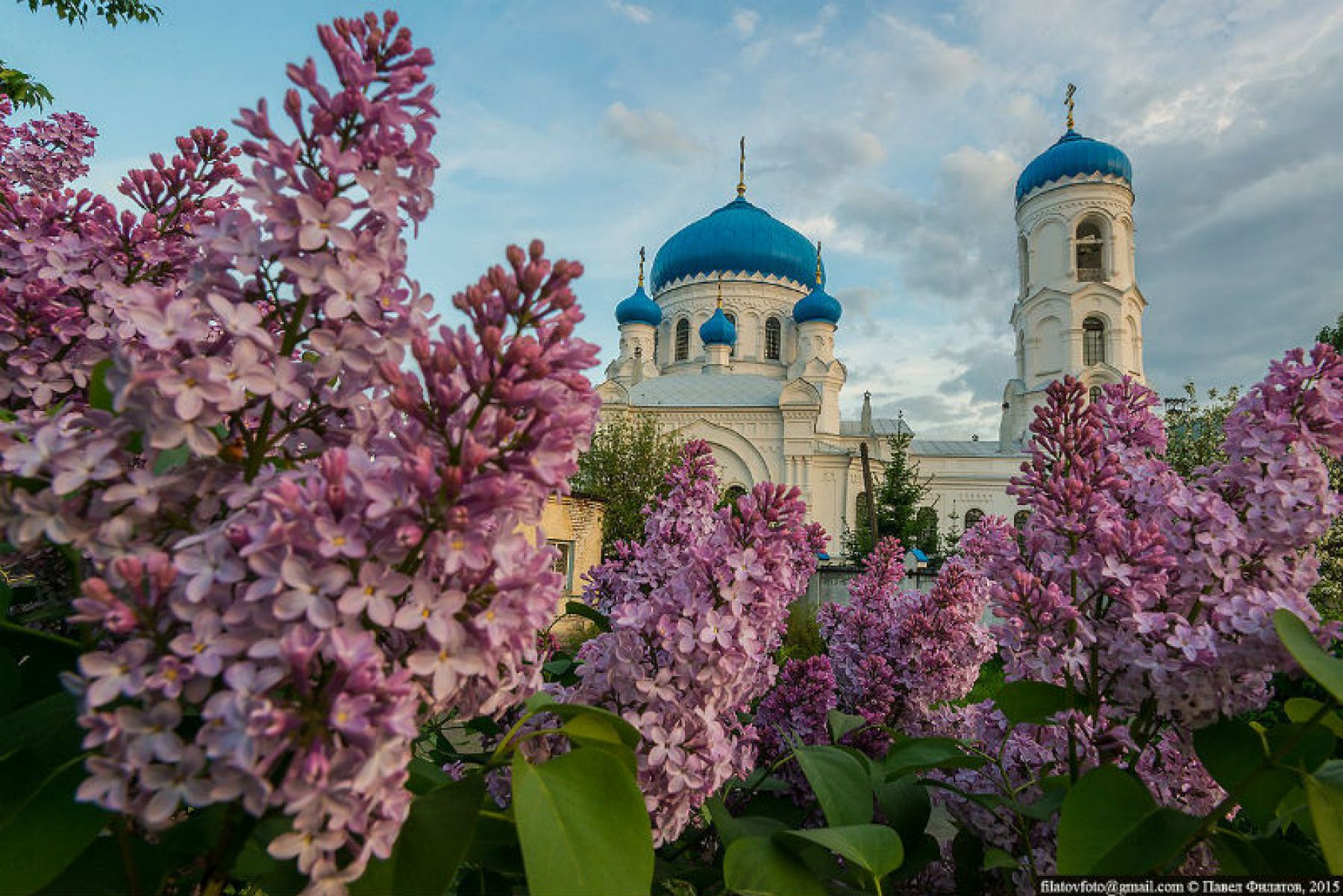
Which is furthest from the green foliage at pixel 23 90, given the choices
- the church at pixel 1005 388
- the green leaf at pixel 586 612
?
the church at pixel 1005 388

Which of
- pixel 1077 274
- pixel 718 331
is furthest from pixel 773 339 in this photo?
pixel 1077 274

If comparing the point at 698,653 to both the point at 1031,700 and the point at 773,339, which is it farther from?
the point at 773,339

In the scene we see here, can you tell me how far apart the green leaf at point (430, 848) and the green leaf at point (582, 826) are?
0.09 metres

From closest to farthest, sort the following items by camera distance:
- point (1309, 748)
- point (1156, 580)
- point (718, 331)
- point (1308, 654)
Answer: point (1308, 654)
point (1309, 748)
point (1156, 580)
point (718, 331)

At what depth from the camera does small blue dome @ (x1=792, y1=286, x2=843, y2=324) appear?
35156mm

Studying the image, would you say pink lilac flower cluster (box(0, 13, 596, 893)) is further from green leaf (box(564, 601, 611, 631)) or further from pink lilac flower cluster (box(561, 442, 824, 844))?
green leaf (box(564, 601, 611, 631))

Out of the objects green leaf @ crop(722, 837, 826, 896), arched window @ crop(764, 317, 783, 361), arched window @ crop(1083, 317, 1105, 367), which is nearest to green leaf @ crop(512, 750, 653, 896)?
green leaf @ crop(722, 837, 826, 896)

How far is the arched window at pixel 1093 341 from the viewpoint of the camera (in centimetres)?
3306

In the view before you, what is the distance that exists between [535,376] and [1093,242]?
38.5 meters

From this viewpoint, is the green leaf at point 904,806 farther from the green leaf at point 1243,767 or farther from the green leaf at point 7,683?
the green leaf at point 7,683

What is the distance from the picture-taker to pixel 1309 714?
4.54ft

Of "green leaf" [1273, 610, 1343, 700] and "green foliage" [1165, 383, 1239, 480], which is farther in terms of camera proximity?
"green foliage" [1165, 383, 1239, 480]

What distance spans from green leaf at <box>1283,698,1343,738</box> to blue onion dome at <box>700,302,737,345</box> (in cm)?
3650

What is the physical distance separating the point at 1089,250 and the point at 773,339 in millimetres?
14923
